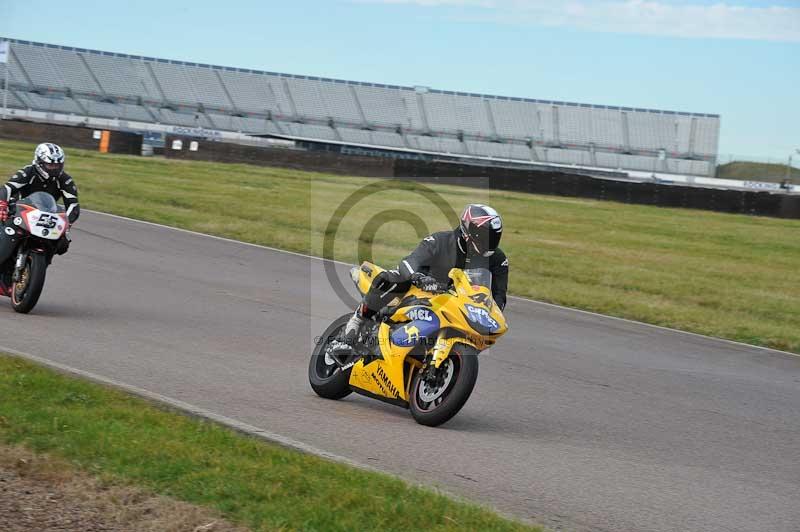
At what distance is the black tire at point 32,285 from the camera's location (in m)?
10.1

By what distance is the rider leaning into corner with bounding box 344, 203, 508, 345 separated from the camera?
7.05 m

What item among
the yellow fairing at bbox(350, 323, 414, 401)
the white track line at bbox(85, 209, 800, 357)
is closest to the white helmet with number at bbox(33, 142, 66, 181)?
the yellow fairing at bbox(350, 323, 414, 401)

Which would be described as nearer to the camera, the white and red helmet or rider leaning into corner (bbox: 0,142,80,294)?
the white and red helmet

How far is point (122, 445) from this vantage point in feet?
18.4

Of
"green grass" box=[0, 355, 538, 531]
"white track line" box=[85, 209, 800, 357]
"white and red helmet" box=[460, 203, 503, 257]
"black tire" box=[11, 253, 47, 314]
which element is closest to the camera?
"green grass" box=[0, 355, 538, 531]

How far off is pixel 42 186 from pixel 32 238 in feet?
2.47

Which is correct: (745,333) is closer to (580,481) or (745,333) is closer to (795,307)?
(795,307)

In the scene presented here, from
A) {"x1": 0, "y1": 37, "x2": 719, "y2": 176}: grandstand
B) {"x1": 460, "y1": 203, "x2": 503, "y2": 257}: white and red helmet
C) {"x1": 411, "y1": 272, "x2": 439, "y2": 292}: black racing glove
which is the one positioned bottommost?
{"x1": 411, "y1": 272, "x2": 439, "y2": 292}: black racing glove

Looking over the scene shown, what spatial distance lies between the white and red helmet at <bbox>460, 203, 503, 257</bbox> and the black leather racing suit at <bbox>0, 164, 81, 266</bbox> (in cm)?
487

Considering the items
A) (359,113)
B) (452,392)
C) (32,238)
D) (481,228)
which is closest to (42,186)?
(32,238)

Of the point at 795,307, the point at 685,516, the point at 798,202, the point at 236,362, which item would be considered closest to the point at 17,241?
the point at 236,362

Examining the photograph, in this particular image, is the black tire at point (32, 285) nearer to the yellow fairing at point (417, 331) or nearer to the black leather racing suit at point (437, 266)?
the yellow fairing at point (417, 331)

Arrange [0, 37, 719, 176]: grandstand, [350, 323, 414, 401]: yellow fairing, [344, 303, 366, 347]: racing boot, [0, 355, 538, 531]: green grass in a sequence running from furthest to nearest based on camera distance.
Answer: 1. [0, 37, 719, 176]: grandstand
2. [344, 303, 366, 347]: racing boot
3. [350, 323, 414, 401]: yellow fairing
4. [0, 355, 538, 531]: green grass

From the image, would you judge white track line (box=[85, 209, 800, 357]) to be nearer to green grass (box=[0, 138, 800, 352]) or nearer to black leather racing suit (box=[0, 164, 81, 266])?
green grass (box=[0, 138, 800, 352])
